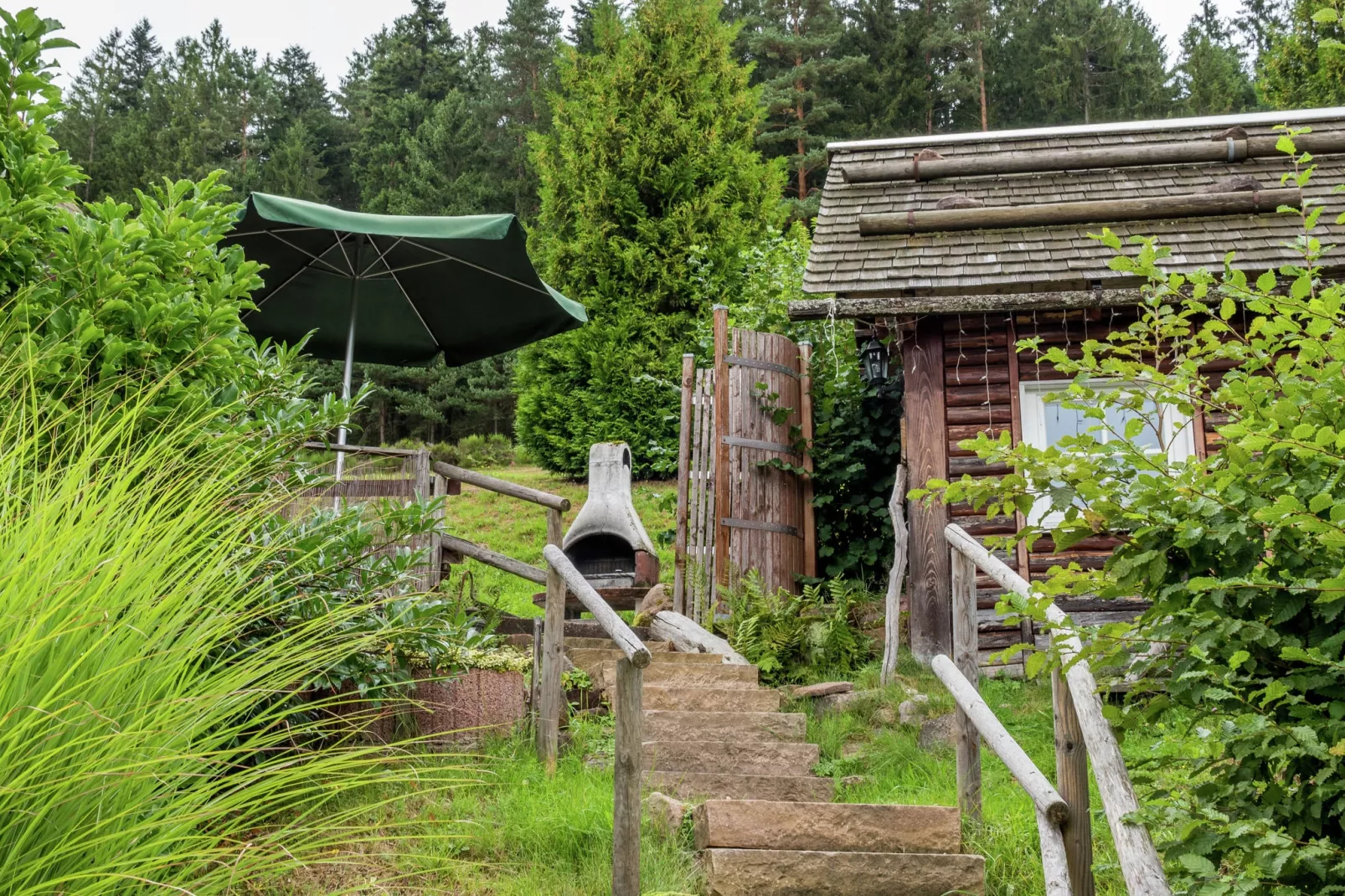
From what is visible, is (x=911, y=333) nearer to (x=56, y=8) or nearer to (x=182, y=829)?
(x=56, y=8)

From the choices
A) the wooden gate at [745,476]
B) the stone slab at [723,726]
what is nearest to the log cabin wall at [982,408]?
the wooden gate at [745,476]

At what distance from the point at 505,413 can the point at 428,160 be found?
6050 mm

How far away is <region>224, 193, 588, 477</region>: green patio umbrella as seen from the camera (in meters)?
7.58

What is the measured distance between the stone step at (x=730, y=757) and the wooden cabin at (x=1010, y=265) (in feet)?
7.87

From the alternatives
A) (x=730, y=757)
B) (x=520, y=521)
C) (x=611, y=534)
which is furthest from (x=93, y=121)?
(x=730, y=757)

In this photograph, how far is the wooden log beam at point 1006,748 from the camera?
10.3 feet

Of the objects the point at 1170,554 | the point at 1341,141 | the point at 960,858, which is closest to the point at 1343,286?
the point at 1170,554

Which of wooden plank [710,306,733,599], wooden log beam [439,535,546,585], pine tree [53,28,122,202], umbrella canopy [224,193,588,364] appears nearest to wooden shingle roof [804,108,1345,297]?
wooden plank [710,306,733,599]

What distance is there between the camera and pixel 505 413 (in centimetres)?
2525

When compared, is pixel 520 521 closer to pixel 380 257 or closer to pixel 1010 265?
pixel 380 257

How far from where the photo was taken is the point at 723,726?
222 inches

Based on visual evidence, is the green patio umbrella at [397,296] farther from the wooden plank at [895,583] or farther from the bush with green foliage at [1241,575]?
the bush with green foliage at [1241,575]

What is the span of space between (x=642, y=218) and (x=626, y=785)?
13609mm

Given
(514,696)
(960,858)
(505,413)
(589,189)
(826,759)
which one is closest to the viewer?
(960,858)
